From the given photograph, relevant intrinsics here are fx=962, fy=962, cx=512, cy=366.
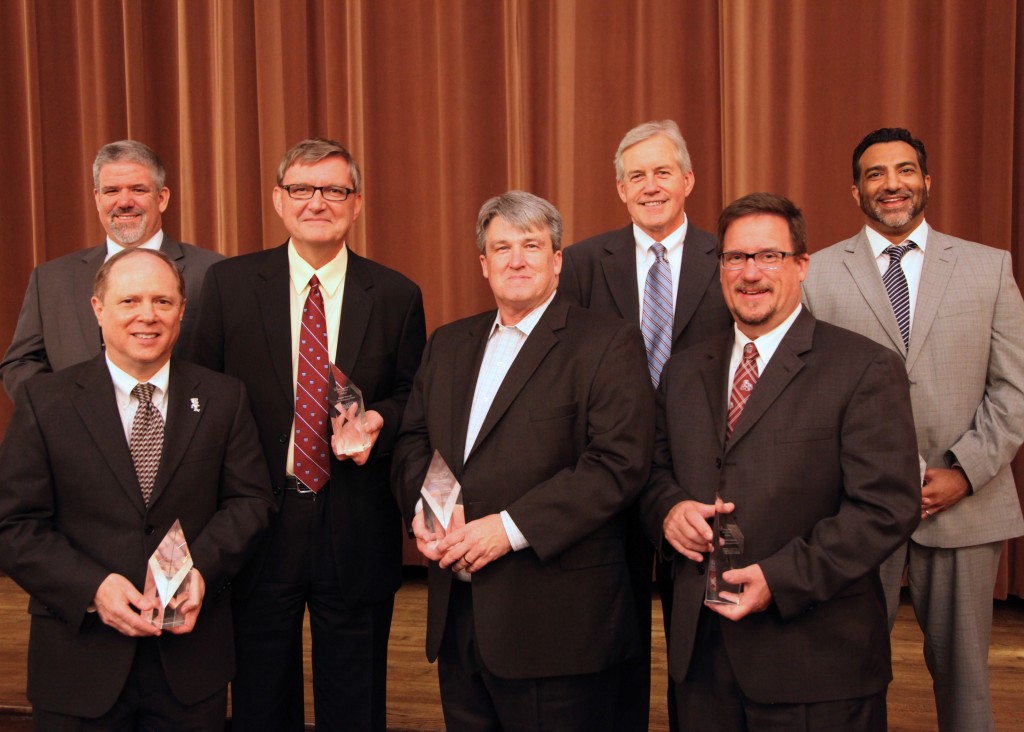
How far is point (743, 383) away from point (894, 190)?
879mm

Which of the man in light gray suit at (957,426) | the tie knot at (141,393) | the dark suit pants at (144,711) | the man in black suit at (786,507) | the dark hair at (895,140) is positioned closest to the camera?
the man in black suit at (786,507)

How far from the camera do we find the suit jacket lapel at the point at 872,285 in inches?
98.2

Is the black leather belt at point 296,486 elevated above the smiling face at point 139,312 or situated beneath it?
situated beneath

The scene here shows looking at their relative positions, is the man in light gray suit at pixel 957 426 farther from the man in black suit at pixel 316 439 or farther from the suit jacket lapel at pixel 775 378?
the man in black suit at pixel 316 439

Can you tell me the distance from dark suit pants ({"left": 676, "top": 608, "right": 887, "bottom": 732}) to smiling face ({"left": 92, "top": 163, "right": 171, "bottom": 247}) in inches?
79.9

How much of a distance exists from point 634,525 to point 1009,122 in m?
2.66

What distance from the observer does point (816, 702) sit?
6.43 feet

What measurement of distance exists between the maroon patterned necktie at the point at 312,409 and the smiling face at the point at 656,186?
37.8 inches

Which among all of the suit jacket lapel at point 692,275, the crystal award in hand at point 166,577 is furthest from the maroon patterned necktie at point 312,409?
the suit jacket lapel at point 692,275

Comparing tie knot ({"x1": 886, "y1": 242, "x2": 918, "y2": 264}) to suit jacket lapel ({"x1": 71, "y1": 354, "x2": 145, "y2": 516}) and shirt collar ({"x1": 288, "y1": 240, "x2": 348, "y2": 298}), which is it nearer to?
shirt collar ({"x1": 288, "y1": 240, "x2": 348, "y2": 298})

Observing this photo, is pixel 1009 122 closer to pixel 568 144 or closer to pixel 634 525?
pixel 568 144

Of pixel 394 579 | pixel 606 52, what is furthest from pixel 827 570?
pixel 606 52

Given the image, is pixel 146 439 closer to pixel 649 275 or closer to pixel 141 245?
pixel 141 245

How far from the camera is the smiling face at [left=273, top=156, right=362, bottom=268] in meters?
2.55
